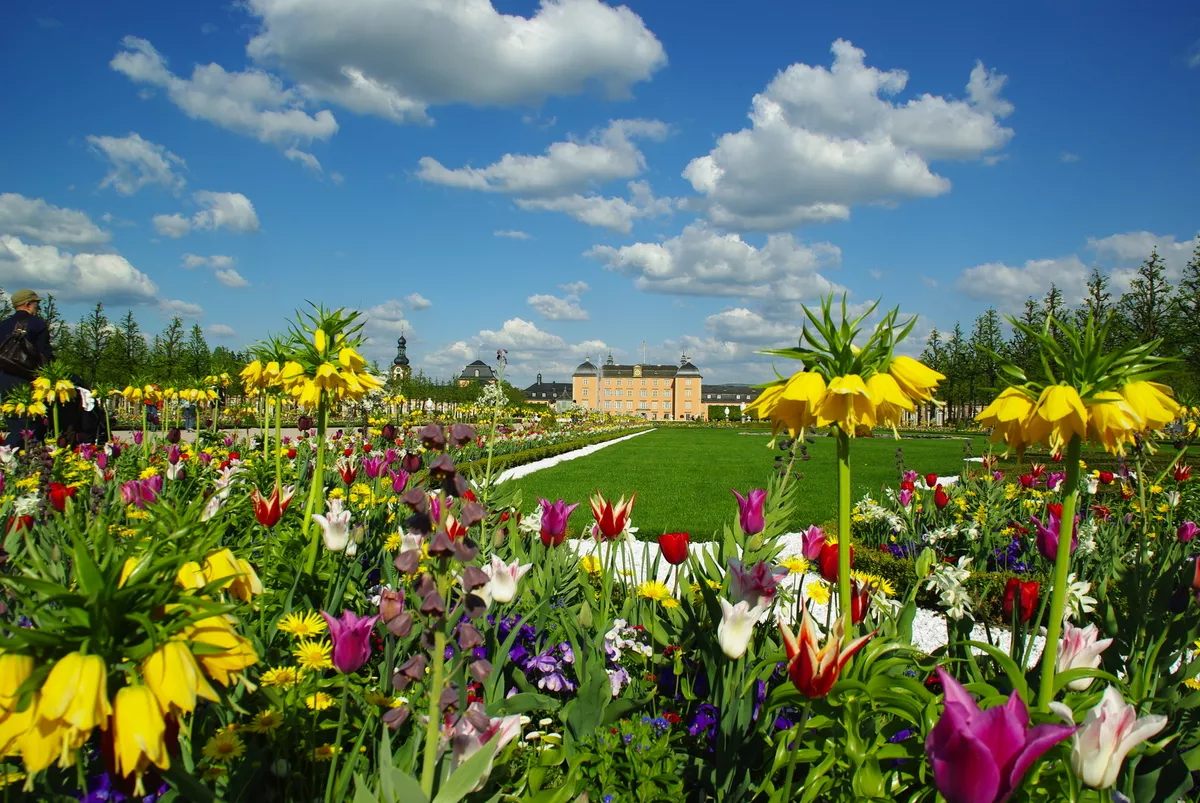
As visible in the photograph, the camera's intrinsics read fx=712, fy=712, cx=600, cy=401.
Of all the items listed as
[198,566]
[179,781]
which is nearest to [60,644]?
[198,566]

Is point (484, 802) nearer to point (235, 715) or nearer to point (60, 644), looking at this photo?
point (235, 715)

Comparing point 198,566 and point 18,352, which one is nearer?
point 198,566

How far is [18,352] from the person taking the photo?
8.68 metres

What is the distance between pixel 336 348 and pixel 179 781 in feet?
8.10

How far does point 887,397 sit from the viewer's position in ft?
5.73

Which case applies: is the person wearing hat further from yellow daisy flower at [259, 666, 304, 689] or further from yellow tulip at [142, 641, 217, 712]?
yellow tulip at [142, 641, 217, 712]

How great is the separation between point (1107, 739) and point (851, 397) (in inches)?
33.7

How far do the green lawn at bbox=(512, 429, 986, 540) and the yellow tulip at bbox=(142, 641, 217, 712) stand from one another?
5.13 meters

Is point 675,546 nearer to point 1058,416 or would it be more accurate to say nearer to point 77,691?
point 1058,416

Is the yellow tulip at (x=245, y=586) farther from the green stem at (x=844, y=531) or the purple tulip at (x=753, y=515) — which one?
the purple tulip at (x=753, y=515)

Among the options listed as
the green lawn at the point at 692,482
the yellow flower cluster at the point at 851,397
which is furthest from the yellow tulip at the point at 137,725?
the green lawn at the point at 692,482

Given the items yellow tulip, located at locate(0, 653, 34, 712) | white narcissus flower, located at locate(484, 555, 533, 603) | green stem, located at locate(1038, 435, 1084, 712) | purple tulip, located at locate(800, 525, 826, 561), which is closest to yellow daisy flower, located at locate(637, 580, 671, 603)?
purple tulip, located at locate(800, 525, 826, 561)

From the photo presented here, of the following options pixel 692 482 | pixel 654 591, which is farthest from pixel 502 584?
pixel 692 482

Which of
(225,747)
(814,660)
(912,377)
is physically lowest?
(225,747)
